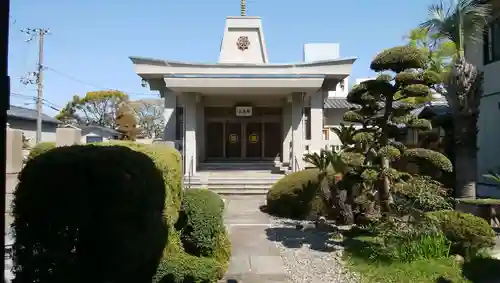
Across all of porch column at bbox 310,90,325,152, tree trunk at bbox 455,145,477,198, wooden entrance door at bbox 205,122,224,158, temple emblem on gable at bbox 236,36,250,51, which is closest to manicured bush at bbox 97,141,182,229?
tree trunk at bbox 455,145,477,198

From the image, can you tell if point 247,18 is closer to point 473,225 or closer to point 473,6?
point 473,6

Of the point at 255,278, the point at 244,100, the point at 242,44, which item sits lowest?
the point at 255,278

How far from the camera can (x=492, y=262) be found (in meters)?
6.76

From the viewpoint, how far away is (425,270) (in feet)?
21.0

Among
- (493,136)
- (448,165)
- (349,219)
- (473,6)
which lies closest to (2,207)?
(448,165)

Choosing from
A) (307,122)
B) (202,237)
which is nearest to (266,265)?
(202,237)

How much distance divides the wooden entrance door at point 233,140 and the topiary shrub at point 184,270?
1549 centimetres

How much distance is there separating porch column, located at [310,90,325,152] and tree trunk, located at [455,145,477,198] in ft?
29.0

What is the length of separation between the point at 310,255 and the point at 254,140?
13904 millimetres

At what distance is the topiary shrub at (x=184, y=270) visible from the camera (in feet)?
18.7

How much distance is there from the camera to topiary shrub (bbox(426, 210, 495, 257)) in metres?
7.08

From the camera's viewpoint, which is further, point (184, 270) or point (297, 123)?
point (297, 123)

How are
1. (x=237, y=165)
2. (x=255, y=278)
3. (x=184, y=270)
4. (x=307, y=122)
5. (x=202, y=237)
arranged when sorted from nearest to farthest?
(x=184, y=270)
(x=255, y=278)
(x=202, y=237)
(x=307, y=122)
(x=237, y=165)

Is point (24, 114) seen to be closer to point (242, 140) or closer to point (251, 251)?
point (242, 140)
